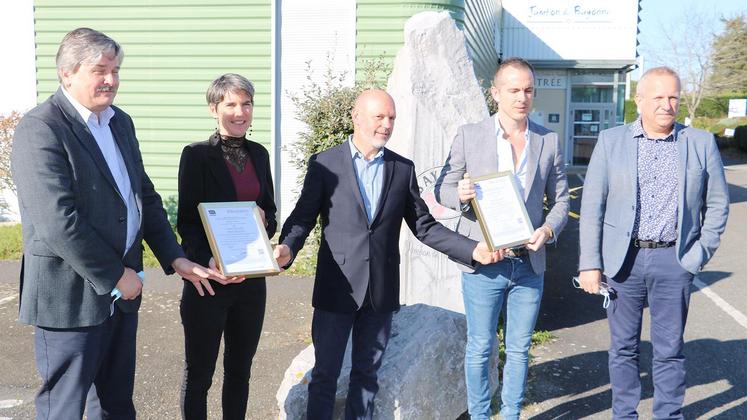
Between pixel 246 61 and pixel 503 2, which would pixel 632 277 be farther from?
pixel 503 2

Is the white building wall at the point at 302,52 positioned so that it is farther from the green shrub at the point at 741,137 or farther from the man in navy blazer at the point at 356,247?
the green shrub at the point at 741,137

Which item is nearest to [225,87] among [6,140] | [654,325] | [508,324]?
[508,324]

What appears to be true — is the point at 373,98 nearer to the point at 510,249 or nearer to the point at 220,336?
the point at 510,249

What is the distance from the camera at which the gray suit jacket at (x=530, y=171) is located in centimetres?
372

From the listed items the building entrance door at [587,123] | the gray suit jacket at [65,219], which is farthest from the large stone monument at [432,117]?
the building entrance door at [587,123]

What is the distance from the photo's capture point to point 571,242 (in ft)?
36.4

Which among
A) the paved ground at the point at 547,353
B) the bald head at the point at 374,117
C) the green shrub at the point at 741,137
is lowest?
the paved ground at the point at 547,353

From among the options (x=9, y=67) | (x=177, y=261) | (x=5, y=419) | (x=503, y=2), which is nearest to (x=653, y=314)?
(x=177, y=261)

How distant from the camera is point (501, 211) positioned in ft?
11.5

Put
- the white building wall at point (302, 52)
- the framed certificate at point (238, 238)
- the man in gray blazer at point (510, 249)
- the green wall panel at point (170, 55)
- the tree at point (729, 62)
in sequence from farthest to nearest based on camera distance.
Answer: the tree at point (729, 62) → the green wall panel at point (170, 55) → the white building wall at point (302, 52) → the man in gray blazer at point (510, 249) → the framed certificate at point (238, 238)

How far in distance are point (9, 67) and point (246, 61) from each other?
12.6ft

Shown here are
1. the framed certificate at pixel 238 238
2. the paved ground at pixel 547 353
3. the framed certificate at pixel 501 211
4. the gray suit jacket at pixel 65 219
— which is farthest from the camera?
the paved ground at pixel 547 353

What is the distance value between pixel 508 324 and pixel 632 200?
97 cm

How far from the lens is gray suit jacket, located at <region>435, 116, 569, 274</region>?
12.2 feet
